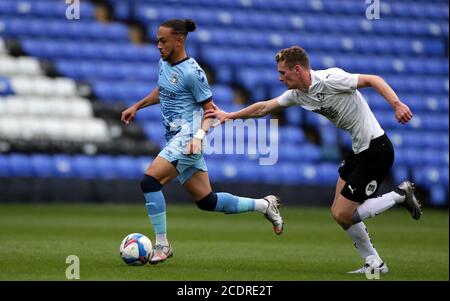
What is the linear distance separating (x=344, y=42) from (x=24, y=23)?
8.22 meters

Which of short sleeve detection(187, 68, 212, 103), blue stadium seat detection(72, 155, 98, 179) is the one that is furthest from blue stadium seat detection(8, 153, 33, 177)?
short sleeve detection(187, 68, 212, 103)

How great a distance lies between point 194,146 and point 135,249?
1.09 m

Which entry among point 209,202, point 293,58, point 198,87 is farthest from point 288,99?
point 209,202

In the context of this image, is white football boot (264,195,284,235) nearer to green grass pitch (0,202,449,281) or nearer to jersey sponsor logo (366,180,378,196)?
green grass pitch (0,202,449,281)

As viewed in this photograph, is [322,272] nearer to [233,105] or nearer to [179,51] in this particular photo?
[179,51]

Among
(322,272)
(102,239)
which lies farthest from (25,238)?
(322,272)

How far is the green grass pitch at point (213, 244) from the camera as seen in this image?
8062 millimetres

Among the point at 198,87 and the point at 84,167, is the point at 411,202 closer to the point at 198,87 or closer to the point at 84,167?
the point at 198,87

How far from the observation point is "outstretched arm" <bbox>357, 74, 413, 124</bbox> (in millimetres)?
7250

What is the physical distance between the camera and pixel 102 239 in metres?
11.4

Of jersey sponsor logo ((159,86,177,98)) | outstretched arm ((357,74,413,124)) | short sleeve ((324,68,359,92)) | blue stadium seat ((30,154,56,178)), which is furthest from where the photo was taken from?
blue stadium seat ((30,154,56,178))

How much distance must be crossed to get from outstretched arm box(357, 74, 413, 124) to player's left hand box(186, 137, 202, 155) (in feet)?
5.10

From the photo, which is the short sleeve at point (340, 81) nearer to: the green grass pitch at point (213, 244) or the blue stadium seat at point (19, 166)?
the green grass pitch at point (213, 244)
